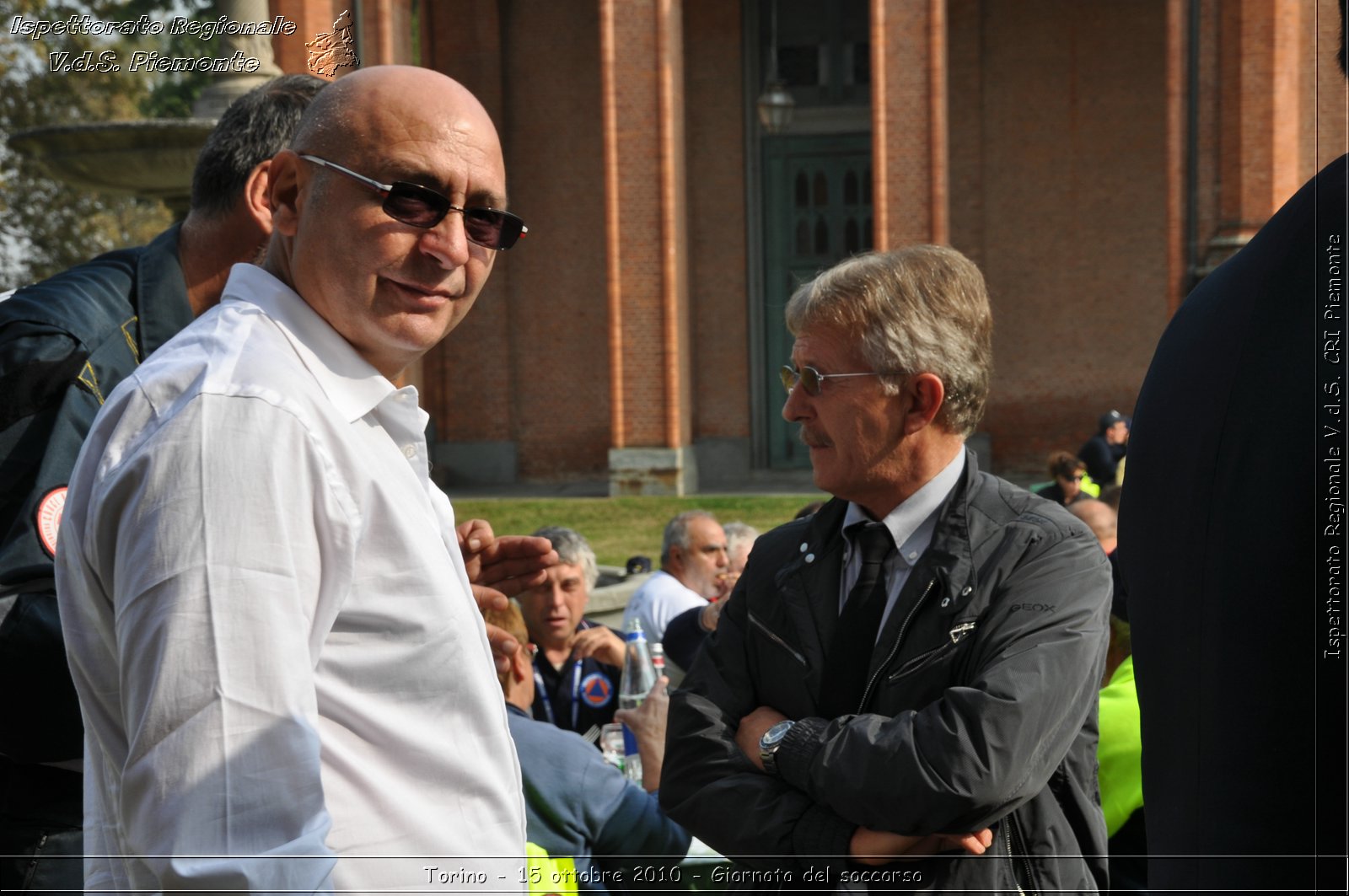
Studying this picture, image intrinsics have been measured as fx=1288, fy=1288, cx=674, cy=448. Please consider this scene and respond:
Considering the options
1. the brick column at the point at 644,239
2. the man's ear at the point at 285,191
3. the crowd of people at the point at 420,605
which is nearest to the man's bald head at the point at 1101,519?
the crowd of people at the point at 420,605

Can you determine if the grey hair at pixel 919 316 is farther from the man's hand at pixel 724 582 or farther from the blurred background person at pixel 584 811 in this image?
the man's hand at pixel 724 582

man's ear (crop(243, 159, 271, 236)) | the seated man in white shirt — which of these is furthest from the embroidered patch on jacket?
man's ear (crop(243, 159, 271, 236))

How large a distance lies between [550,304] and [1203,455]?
22.2m

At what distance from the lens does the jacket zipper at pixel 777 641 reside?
2854mm

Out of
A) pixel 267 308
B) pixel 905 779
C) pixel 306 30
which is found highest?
pixel 306 30

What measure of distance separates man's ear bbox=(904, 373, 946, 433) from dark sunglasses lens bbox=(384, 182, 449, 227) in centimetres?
139

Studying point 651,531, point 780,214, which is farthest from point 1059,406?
point 651,531

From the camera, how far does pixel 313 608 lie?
5.34ft

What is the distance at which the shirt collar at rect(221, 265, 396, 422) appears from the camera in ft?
5.92

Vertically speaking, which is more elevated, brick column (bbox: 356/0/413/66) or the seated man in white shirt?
brick column (bbox: 356/0/413/66)

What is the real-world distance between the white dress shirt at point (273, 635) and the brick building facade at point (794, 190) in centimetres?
Result: 1805

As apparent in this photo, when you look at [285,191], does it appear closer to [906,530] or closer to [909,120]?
[906,530]

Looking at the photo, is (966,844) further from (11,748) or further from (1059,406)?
(1059,406)

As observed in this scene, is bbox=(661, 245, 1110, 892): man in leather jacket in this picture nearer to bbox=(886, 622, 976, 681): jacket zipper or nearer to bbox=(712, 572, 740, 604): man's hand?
bbox=(886, 622, 976, 681): jacket zipper
